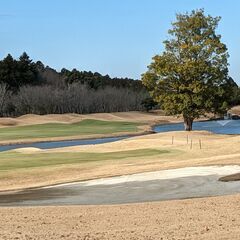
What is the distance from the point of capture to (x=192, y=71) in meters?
43.1

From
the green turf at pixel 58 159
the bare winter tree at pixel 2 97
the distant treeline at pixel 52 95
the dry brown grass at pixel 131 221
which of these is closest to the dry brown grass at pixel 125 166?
the green turf at pixel 58 159

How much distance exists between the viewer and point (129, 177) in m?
20.1

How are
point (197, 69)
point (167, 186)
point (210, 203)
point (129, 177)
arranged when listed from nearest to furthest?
point (210, 203) → point (167, 186) → point (129, 177) → point (197, 69)

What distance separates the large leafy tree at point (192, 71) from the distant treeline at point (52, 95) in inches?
2601

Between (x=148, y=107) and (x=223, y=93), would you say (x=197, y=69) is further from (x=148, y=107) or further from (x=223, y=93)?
(x=148, y=107)

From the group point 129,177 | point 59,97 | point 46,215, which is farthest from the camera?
point 59,97

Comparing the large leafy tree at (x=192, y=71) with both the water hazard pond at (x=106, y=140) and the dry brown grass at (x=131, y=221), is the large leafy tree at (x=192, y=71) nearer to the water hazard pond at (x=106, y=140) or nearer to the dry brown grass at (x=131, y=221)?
the water hazard pond at (x=106, y=140)

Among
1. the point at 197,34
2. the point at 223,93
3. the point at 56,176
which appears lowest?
the point at 56,176

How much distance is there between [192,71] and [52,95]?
76005 millimetres

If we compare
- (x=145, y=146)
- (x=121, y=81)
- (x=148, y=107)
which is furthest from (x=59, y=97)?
(x=145, y=146)

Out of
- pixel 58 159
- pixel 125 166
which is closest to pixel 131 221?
pixel 125 166

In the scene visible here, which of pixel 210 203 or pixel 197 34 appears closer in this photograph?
pixel 210 203

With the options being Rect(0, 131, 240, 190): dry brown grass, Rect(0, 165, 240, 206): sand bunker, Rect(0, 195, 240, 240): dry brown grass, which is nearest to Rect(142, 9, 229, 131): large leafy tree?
Rect(0, 131, 240, 190): dry brown grass

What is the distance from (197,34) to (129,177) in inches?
1048
